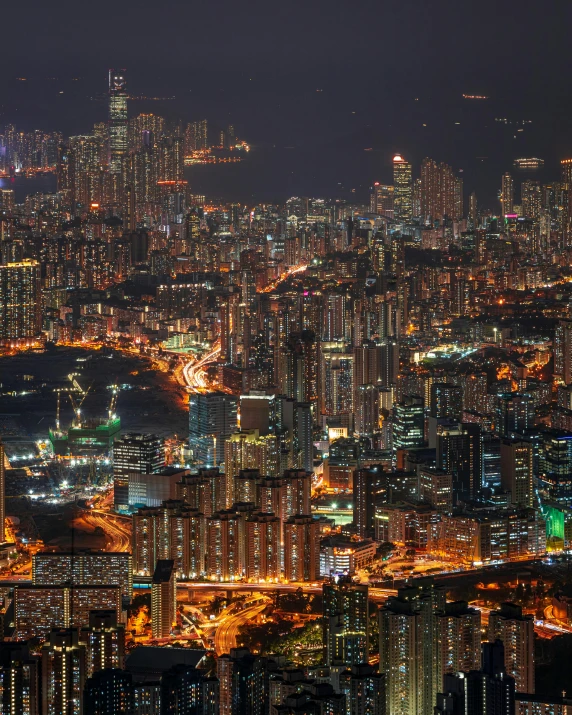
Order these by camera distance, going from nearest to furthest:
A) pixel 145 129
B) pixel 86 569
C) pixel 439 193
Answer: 1. pixel 86 569
2. pixel 145 129
3. pixel 439 193

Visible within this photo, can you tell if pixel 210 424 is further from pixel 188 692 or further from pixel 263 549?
pixel 188 692

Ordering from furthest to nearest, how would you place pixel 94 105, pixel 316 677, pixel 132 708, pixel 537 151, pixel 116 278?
1. pixel 116 278
2. pixel 94 105
3. pixel 537 151
4. pixel 316 677
5. pixel 132 708

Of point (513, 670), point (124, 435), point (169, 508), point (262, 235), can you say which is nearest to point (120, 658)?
point (513, 670)

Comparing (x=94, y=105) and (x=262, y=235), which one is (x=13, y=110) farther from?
(x=262, y=235)

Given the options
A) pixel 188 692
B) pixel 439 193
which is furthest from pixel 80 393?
pixel 188 692

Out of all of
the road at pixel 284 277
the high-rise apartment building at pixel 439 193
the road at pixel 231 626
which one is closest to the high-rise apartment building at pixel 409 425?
the road at pixel 231 626

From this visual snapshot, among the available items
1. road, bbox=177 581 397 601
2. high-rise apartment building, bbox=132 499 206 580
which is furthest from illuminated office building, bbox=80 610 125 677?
high-rise apartment building, bbox=132 499 206 580
